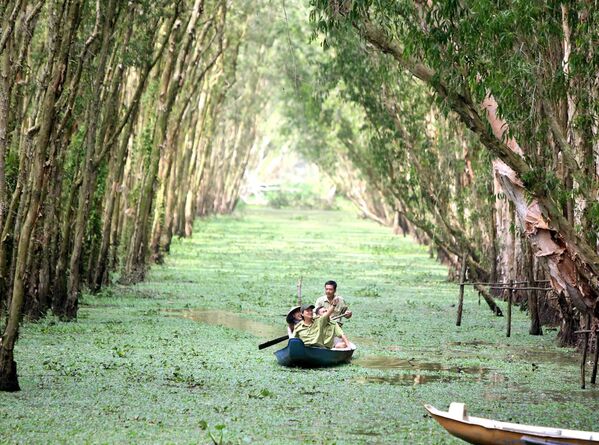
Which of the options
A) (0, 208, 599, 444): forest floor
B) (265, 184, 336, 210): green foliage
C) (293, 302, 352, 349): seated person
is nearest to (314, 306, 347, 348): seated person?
(293, 302, 352, 349): seated person

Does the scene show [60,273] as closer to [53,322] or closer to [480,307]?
[53,322]

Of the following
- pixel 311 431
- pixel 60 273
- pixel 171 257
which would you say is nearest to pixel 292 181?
pixel 171 257

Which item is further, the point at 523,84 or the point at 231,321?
the point at 231,321

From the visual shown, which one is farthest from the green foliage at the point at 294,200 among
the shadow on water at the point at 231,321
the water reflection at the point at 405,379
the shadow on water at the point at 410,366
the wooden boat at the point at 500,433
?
the wooden boat at the point at 500,433

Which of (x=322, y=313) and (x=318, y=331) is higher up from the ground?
(x=322, y=313)

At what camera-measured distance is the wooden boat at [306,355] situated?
615 inches

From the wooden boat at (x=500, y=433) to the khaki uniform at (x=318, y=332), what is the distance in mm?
6112

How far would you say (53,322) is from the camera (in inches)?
770

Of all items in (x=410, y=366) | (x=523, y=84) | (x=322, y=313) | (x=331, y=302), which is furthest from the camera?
(x=331, y=302)

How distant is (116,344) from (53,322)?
94.3 inches

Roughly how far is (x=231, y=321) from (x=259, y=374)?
7147 mm

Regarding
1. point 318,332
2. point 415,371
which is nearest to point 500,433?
point 415,371

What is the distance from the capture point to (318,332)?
16391mm

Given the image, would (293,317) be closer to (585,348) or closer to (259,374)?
(259,374)
